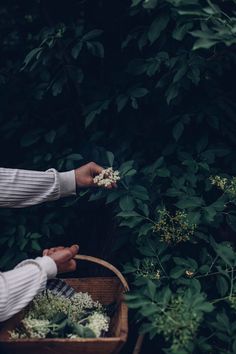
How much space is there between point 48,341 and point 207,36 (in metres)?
1.23

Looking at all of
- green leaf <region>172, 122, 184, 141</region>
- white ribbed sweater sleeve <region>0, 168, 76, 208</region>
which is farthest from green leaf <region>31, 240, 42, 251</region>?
green leaf <region>172, 122, 184, 141</region>

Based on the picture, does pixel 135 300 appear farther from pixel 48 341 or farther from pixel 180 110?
pixel 180 110

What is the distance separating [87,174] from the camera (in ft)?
9.59

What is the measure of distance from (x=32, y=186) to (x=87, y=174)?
253mm

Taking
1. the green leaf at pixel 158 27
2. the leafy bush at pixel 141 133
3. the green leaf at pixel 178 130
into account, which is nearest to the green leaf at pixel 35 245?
the leafy bush at pixel 141 133

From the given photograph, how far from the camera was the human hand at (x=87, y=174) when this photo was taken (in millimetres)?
2908

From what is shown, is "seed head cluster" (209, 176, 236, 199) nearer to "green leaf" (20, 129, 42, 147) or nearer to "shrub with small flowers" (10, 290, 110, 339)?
"shrub with small flowers" (10, 290, 110, 339)

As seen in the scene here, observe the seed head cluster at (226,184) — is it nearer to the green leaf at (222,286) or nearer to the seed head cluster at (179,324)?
the green leaf at (222,286)

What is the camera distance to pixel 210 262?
273 centimetres

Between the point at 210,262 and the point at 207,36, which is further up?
the point at 207,36

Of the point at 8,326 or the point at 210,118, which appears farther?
the point at 210,118

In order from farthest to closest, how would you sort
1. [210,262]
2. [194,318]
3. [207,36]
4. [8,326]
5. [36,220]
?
[36,220] < [210,262] < [8,326] < [194,318] < [207,36]

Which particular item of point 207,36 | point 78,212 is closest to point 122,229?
point 78,212

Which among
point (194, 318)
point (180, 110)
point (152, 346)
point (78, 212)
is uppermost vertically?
point (180, 110)
